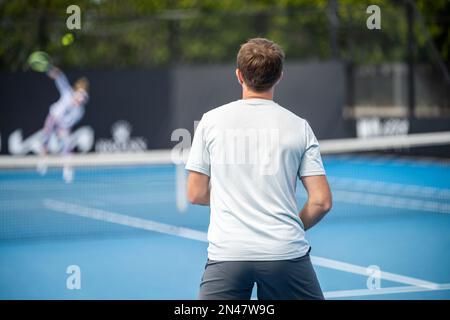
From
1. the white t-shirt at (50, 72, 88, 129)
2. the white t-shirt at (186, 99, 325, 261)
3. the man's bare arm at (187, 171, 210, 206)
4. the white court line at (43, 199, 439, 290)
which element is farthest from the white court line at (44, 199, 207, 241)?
the white t-shirt at (186, 99, 325, 261)

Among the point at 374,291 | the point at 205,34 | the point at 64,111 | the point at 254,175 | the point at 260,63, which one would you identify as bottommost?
the point at 374,291

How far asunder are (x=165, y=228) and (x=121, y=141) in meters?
7.25

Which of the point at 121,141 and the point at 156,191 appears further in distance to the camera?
the point at 121,141

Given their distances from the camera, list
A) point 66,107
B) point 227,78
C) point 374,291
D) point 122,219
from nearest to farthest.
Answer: point 374,291 < point 122,219 < point 66,107 < point 227,78

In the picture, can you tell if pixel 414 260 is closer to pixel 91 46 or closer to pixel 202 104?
pixel 202 104

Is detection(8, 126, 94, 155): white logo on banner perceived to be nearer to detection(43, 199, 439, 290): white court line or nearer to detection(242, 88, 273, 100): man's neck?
detection(43, 199, 439, 290): white court line

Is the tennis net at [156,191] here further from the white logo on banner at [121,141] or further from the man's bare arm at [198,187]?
the man's bare arm at [198,187]

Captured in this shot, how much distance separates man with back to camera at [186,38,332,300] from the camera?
11.1 feet

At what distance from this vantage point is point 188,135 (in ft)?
39.1

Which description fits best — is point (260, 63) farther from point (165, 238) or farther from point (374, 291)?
point (165, 238)

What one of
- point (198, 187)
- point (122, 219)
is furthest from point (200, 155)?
point (122, 219)

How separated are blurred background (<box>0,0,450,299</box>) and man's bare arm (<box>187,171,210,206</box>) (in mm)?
2633

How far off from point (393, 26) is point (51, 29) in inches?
264
